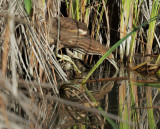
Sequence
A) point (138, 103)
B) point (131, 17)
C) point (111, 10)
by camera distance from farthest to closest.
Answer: point (111, 10) < point (131, 17) < point (138, 103)

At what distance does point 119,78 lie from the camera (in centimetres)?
215

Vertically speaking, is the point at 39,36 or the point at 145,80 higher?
the point at 39,36

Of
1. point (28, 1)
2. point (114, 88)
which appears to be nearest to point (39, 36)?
point (28, 1)

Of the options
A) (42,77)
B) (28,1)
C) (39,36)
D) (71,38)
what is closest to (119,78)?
(71,38)

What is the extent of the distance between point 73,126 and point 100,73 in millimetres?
1256

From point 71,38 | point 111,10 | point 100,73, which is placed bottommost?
point 100,73

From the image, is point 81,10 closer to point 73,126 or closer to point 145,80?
point 145,80

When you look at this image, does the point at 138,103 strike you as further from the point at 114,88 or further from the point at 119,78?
the point at 119,78

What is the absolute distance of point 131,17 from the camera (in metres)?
2.75

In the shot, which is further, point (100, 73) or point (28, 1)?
point (100, 73)

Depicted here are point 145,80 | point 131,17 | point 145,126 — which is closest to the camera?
point 145,126

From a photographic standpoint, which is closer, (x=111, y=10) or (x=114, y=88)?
(x=114, y=88)

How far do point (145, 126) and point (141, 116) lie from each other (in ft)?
0.39

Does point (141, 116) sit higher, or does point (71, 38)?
point (71, 38)
